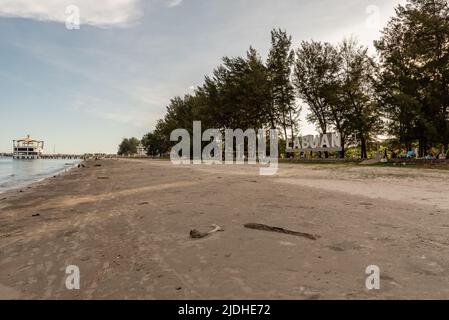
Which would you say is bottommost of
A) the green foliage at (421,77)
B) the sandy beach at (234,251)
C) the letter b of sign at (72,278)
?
the letter b of sign at (72,278)

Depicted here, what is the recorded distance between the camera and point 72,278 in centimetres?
496

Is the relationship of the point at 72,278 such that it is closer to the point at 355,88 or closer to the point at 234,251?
the point at 234,251

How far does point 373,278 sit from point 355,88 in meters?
44.7

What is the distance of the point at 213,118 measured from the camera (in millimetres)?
69312

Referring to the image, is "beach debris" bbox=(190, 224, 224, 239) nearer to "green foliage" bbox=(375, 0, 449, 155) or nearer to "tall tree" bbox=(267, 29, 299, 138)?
"green foliage" bbox=(375, 0, 449, 155)

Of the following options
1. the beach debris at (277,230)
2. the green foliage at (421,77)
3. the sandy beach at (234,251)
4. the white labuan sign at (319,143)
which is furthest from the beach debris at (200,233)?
the white labuan sign at (319,143)

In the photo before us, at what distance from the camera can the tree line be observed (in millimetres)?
33188

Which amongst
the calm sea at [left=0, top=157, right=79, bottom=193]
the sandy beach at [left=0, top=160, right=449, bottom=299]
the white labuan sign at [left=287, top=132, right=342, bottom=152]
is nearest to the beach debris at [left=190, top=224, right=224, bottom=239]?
the sandy beach at [left=0, top=160, right=449, bottom=299]

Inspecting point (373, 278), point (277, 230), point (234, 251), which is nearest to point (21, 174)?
point (277, 230)

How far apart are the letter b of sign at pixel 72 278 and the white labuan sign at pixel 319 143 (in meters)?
41.6

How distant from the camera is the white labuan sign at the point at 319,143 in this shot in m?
44.0

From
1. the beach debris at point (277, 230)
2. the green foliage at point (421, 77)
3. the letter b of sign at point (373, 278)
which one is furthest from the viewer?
the green foliage at point (421, 77)

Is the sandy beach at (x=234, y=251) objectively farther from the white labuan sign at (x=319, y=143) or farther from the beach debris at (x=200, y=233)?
the white labuan sign at (x=319, y=143)

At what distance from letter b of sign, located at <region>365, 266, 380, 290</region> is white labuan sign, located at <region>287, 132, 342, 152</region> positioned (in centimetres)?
4061
